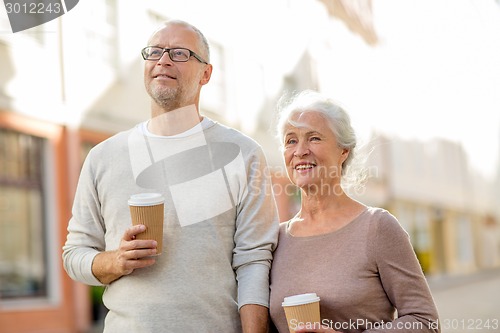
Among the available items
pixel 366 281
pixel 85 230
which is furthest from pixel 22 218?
pixel 366 281

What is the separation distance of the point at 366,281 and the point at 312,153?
1.66 ft

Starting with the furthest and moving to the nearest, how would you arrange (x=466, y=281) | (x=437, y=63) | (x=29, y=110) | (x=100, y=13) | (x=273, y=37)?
(x=466, y=281) → (x=437, y=63) → (x=273, y=37) → (x=100, y=13) → (x=29, y=110)

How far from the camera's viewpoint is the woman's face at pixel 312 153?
9.29 ft

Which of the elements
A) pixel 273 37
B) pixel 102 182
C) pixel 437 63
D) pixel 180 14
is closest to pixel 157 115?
pixel 102 182

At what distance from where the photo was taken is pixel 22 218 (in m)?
10.3

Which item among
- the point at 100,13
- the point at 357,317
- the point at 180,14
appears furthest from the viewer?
the point at 180,14

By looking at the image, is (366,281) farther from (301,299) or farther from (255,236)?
(255,236)

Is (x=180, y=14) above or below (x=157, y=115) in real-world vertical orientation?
above

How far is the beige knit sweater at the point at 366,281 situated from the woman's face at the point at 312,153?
7.6 inches

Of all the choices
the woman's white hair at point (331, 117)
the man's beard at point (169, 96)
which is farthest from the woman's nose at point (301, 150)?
the man's beard at point (169, 96)

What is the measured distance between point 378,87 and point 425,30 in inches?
96.2

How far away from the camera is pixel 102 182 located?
2912 mm

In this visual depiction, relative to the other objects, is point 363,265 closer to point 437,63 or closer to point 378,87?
point 437,63

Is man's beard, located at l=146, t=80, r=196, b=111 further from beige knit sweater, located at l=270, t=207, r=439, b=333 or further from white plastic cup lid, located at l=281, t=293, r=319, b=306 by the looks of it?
white plastic cup lid, located at l=281, t=293, r=319, b=306
